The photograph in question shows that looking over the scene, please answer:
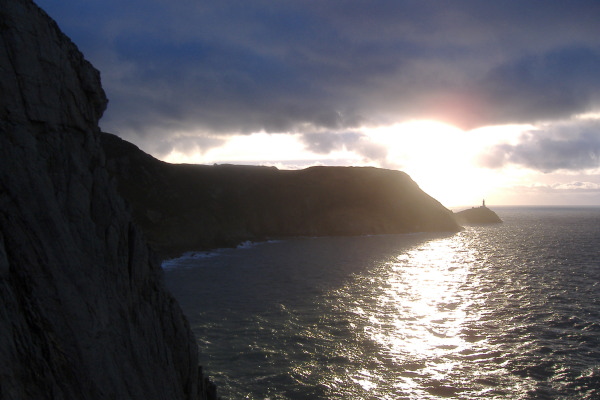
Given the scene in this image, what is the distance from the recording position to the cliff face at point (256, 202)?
6912 cm

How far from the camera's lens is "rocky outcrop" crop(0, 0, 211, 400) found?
23.3 feet

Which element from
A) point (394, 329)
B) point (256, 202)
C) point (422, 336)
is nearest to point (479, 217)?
point (256, 202)

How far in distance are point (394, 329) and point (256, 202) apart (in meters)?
68.7

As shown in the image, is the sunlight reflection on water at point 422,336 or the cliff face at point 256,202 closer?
the sunlight reflection on water at point 422,336

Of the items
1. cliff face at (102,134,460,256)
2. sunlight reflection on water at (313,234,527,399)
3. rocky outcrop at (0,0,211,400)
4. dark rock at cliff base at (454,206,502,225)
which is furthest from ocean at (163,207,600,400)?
dark rock at cliff base at (454,206,502,225)

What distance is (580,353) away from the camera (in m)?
21.3

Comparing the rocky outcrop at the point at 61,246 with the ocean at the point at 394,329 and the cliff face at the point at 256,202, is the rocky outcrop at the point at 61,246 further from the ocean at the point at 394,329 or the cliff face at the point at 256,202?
the cliff face at the point at 256,202

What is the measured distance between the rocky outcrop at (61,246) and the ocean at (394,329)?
8812mm

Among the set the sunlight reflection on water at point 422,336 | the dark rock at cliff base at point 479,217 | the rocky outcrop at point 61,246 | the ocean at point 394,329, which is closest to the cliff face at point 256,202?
the ocean at point 394,329

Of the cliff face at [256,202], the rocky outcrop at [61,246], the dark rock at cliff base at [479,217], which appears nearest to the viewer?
the rocky outcrop at [61,246]

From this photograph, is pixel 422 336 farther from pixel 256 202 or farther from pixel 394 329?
pixel 256 202

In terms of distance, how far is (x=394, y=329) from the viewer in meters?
24.9

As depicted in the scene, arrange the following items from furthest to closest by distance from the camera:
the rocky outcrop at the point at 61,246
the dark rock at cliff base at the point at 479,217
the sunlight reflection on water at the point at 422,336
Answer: the dark rock at cliff base at the point at 479,217
the sunlight reflection on water at the point at 422,336
the rocky outcrop at the point at 61,246

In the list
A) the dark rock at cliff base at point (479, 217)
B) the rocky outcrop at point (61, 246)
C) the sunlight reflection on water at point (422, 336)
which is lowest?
the sunlight reflection on water at point (422, 336)
